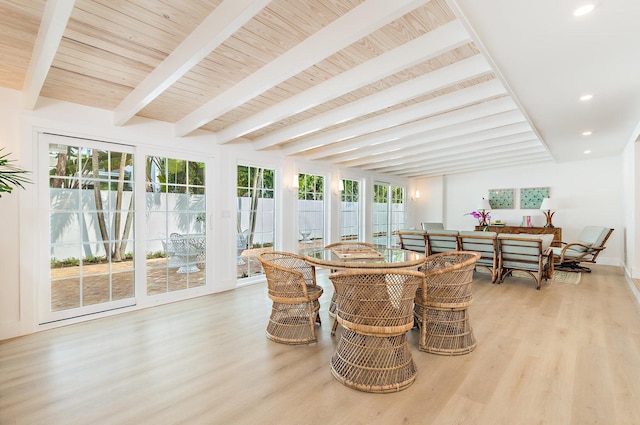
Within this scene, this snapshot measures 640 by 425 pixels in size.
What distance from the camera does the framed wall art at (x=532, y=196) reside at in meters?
7.42

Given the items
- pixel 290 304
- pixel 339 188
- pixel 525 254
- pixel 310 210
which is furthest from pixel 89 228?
pixel 525 254

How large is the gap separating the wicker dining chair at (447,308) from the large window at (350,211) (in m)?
4.27

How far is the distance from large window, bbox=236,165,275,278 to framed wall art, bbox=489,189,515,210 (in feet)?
19.3

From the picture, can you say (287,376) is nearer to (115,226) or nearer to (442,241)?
(115,226)

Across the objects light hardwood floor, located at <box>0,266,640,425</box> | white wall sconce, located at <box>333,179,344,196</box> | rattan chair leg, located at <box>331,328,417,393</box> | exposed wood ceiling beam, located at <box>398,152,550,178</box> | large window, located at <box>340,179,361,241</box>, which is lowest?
light hardwood floor, located at <box>0,266,640,425</box>

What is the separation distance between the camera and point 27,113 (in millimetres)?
3141

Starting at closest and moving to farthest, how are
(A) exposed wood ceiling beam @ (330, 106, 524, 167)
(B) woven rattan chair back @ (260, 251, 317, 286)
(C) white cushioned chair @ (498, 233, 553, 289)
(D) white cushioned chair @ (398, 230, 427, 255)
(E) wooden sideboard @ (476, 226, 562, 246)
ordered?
(B) woven rattan chair back @ (260, 251, 317, 286) → (A) exposed wood ceiling beam @ (330, 106, 524, 167) → (C) white cushioned chair @ (498, 233, 553, 289) → (D) white cushioned chair @ (398, 230, 427, 255) → (E) wooden sideboard @ (476, 226, 562, 246)

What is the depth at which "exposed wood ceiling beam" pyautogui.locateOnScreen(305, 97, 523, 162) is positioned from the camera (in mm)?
3591

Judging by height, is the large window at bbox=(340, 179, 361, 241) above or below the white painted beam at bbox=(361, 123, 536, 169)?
below

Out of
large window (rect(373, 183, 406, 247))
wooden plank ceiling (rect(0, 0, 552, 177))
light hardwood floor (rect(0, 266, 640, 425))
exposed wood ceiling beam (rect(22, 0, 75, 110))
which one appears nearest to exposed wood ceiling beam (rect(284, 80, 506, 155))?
wooden plank ceiling (rect(0, 0, 552, 177))

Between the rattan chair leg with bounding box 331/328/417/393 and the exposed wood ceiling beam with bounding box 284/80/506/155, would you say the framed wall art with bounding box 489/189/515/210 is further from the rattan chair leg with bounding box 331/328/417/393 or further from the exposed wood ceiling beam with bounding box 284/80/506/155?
the rattan chair leg with bounding box 331/328/417/393

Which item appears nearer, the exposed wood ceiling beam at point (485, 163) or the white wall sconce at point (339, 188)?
the exposed wood ceiling beam at point (485, 163)

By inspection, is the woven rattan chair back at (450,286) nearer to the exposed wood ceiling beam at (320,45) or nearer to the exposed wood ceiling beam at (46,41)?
the exposed wood ceiling beam at (320,45)

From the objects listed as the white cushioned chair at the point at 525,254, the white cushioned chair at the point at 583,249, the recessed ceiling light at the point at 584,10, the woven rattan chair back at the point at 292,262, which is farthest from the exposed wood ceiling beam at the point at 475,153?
the woven rattan chair back at the point at 292,262
